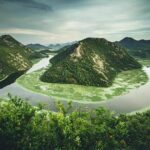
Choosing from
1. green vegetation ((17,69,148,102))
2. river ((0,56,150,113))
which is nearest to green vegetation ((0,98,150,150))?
river ((0,56,150,113))

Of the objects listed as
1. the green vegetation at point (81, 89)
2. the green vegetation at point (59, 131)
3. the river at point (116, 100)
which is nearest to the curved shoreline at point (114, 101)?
the river at point (116, 100)

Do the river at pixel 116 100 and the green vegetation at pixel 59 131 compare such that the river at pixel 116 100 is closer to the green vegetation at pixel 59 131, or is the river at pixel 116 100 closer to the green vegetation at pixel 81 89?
the green vegetation at pixel 81 89

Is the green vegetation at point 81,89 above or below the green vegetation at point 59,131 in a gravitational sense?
below

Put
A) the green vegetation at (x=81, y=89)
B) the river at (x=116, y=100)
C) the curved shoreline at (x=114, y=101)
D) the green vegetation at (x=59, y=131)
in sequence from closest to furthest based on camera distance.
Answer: the green vegetation at (x=59, y=131) < the curved shoreline at (x=114, y=101) < the river at (x=116, y=100) < the green vegetation at (x=81, y=89)

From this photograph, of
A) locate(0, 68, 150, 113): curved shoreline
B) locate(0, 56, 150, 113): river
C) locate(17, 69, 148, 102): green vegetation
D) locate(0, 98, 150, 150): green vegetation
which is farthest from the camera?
locate(17, 69, 148, 102): green vegetation

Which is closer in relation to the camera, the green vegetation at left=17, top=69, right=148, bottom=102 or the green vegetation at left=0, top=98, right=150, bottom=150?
the green vegetation at left=0, top=98, right=150, bottom=150

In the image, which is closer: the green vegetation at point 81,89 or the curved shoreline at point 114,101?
the curved shoreline at point 114,101

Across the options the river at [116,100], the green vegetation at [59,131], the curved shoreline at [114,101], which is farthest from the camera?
the river at [116,100]

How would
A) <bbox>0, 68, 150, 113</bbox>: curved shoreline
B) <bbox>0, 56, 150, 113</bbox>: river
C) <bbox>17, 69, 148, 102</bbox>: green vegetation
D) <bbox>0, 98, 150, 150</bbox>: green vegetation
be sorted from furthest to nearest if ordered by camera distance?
1. <bbox>17, 69, 148, 102</bbox>: green vegetation
2. <bbox>0, 56, 150, 113</bbox>: river
3. <bbox>0, 68, 150, 113</bbox>: curved shoreline
4. <bbox>0, 98, 150, 150</bbox>: green vegetation

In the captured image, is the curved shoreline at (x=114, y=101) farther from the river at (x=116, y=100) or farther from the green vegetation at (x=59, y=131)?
the green vegetation at (x=59, y=131)

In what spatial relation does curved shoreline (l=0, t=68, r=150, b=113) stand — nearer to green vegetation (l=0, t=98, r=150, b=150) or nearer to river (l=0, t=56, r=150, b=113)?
river (l=0, t=56, r=150, b=113)

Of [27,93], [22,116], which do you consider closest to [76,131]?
[22,116]
